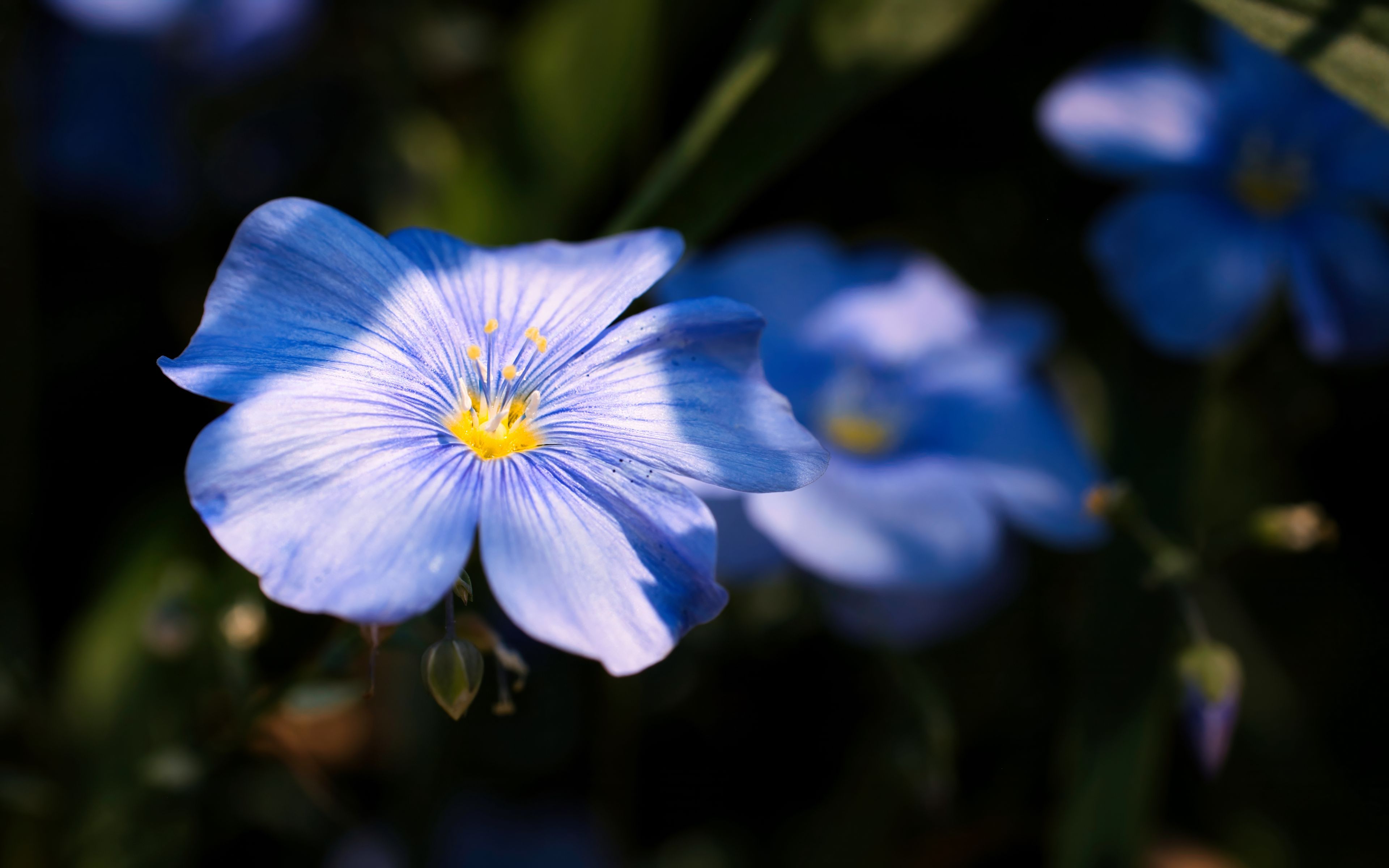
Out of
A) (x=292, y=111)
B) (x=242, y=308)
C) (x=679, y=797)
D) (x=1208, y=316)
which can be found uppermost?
(x=242, y=308)

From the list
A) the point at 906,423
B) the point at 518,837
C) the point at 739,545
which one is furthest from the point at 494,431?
the point at 518,837

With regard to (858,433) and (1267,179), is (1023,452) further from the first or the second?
(1267,179)

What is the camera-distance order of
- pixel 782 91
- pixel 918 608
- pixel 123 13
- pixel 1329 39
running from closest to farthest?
pixel 1329 39, pixel 782 91, pixel 918 608, pixel 123 13

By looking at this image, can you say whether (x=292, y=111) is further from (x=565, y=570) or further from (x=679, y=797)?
(x=565, y=570)

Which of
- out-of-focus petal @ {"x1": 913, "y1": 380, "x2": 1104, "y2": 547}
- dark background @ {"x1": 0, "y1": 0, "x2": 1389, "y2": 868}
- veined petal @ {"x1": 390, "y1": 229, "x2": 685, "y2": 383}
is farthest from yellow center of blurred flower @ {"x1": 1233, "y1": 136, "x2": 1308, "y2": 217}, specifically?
veined petal @ {"x1": 390, "y1": 229, "x2": 685, "y2": 383}

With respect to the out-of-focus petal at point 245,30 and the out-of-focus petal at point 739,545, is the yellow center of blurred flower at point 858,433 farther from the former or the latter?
the out-of-focus petal at point 245,30

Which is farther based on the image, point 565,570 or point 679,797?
→ point 679,797

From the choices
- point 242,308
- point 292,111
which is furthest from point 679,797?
point 292,111
